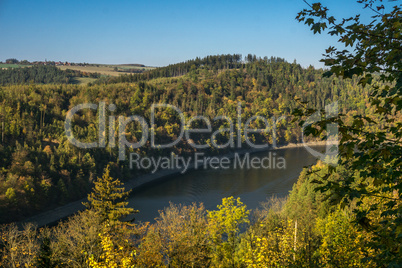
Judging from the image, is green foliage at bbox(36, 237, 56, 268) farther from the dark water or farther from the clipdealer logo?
the clipdealer logo

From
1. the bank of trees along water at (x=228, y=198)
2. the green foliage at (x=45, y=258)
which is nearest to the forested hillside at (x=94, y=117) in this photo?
the bank of trees along water at (x=228, y=198)

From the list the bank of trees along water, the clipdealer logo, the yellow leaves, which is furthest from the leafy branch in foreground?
the clipdealer logo

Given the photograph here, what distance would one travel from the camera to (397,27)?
4.51m

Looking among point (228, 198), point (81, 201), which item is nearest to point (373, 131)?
point (228, 198)

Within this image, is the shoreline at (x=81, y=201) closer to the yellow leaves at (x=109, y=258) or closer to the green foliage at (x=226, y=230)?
the green foliage at (x=226, y=230)

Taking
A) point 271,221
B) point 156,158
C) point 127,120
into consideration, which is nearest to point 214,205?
point 271,221

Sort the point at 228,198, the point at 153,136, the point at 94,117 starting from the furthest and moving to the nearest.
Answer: the point at 153,136 < the point at 94,117 < the point at 228,198

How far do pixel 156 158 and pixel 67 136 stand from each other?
23.9 m

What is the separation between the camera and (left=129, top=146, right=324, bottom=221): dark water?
57.4m

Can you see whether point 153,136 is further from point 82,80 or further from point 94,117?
point 82,80

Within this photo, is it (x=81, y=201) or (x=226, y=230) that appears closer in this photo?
(x=226, y=230)

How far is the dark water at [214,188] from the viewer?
57375 mm

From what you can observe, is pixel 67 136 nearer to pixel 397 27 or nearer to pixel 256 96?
pixel 397 27

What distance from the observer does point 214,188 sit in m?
66.9
